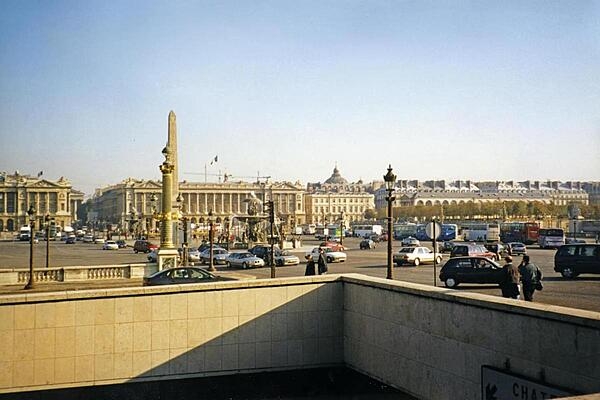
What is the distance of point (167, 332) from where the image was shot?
38.7 feet

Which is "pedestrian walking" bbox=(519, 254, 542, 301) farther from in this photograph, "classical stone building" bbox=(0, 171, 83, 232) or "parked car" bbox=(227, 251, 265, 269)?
"classical stone building" bbox=(0, 171, 83, 232)

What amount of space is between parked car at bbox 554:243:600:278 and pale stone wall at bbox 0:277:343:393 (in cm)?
2002

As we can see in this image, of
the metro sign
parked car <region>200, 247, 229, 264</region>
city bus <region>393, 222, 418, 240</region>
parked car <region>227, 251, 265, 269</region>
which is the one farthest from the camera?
city bus <region>393, 222, 418, 240</region>

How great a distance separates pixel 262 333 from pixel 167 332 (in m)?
1.82

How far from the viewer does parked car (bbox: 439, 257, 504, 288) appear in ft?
82.5

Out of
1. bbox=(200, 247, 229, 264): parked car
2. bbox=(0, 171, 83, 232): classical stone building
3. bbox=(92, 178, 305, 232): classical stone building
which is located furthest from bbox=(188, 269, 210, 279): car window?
bbox=(92, 178, 305, 232): classical stone building

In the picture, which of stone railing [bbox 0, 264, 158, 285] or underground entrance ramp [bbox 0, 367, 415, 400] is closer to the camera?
underground entrance ramp [bbox 0, 367, 415, 400]

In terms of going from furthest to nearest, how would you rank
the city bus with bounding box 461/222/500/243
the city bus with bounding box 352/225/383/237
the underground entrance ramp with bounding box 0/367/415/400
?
the city bus with bounding box 352/225/383/237, the city bus with bounding box 461/222/500/243, the underground entrance ramp with bounding box 0/367/415/400

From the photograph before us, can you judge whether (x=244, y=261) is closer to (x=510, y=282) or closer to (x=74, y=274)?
(x=74, y=274)

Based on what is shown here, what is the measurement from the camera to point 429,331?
10328mm

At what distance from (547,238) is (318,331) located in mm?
59525

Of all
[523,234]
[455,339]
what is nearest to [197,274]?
[455,339]

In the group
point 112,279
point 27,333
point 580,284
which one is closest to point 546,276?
point 580,284

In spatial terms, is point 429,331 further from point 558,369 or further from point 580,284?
point 580,284
